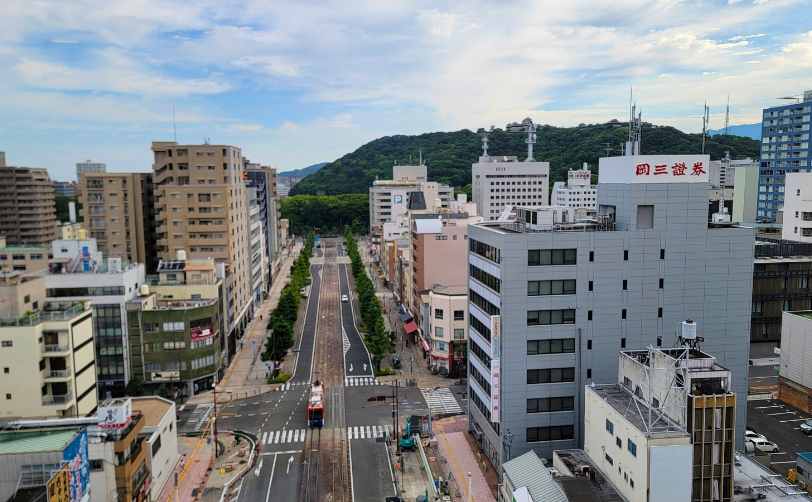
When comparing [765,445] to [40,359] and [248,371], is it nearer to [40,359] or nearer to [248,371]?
[248,371]

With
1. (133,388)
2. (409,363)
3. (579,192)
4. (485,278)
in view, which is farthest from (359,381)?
(579,192)

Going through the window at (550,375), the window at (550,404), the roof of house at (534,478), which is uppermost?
the window at (550,375)

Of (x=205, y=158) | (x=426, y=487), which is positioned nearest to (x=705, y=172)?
(x=426, y=487)

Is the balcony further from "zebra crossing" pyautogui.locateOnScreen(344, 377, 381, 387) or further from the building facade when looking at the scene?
the building facade

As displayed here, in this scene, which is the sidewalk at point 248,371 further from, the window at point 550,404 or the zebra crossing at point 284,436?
the window at point 550,404

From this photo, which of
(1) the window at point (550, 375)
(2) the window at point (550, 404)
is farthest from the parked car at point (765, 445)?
(1) the window at point (550, 375)

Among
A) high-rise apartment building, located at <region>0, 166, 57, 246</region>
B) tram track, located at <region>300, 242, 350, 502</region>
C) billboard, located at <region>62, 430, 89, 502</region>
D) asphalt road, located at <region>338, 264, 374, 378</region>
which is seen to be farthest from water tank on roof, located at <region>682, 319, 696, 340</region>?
high-rise apartment building, located at <region>0, 166, 57, 246</region>
